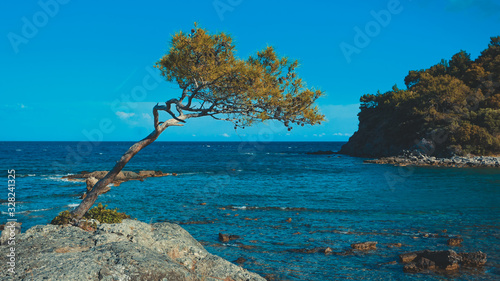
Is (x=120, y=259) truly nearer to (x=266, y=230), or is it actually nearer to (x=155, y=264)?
(x=155, y=264)

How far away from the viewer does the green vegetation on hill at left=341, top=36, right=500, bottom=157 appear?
71.4 m

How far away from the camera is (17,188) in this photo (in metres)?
39.8

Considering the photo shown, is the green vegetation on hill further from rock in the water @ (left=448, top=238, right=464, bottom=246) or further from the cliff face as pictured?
rock in the water @ (left=448, top=238, right=464, bottom=246)

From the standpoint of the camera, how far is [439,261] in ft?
51.3

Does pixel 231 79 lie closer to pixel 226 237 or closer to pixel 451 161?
pixel 226 237

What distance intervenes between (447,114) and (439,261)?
76287 mm

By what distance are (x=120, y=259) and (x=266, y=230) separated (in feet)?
44.4

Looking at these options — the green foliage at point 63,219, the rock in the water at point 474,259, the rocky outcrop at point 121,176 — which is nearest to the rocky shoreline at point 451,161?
the rocky outcrop at point 121,176

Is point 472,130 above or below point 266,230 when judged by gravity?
above

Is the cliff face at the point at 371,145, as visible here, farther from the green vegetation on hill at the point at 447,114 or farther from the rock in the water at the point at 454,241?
the rock in the water at the point at 454,241

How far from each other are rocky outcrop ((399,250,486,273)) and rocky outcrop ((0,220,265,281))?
8146 mm

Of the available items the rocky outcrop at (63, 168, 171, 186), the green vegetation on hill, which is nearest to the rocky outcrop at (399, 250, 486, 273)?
the rocky outcrop at (63, 168, 171, 186)

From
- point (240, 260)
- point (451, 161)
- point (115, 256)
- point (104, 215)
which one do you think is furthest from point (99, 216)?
point (451, 161)

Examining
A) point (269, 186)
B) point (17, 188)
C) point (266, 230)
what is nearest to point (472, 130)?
point (269, 186)
